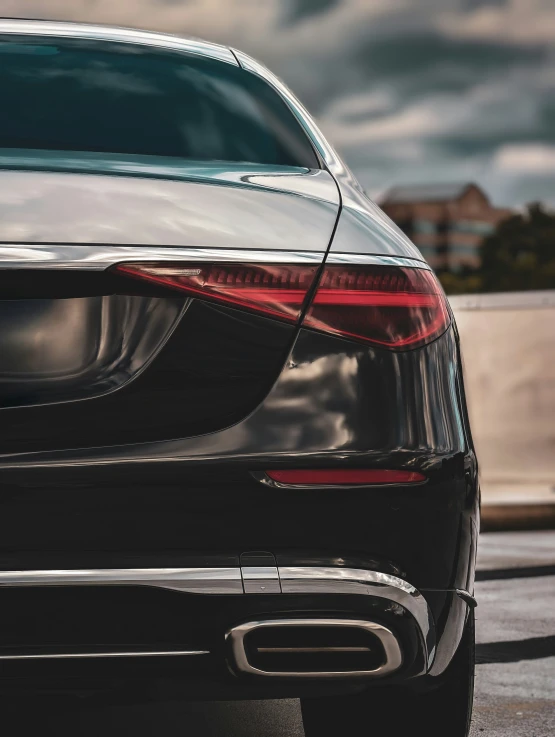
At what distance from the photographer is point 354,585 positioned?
2443 mm

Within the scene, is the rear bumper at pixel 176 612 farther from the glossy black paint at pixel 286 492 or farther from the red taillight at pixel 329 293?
the red taillight at pixel 329 293

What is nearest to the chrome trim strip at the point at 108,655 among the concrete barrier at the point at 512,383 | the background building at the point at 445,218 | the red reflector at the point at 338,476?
the red reflector at the point at 338,476

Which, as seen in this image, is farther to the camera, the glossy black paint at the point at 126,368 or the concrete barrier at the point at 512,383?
the concrete barrier at the point at 512,383

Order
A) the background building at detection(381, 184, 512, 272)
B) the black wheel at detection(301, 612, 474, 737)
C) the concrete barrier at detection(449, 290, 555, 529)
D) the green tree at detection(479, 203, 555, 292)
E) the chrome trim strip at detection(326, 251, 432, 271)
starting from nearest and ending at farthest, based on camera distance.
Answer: the chrome trim strip at detection(326, 251, 432, 271), the black wheel at detection(301, 612, 474, 737), the concrete barrier at detection(449, 290, 555, 529), the green tree at detection(479, 203, 555, 292), the background building at detection(381, 184, 512, 272)

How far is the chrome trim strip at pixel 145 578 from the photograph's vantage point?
92.4 inches

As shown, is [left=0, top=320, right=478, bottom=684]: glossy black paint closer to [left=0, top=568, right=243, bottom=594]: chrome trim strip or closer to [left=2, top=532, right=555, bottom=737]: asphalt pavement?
[left=0, top=568, right=243, bottom=594]: chrome trim strip

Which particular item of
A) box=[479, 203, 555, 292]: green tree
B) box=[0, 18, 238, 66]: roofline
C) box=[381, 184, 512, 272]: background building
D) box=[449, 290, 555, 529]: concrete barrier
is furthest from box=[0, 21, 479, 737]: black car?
box=[381, 184, 512, 272]: background building

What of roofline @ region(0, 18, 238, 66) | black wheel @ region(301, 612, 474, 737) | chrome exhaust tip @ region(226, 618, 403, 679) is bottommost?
black wheel @ region(301, 612, 474, 737)

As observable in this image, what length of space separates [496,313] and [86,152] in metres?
9.34

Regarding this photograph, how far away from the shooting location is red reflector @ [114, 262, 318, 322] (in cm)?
246

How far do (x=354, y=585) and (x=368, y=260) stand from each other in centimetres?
63

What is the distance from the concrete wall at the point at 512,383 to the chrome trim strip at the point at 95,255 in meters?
9.39

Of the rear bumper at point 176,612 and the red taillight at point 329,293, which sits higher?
the red taillight at point 329,293

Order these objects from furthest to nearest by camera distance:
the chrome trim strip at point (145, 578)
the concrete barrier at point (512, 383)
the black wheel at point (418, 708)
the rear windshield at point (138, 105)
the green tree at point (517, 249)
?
the green tree at point (517, 249)
the concrete barrier at point (512, 383)
the rear windshield at point (138, 105)
the black wheel at point (418, 708)
the chrome trim strip at point (145, 578)
